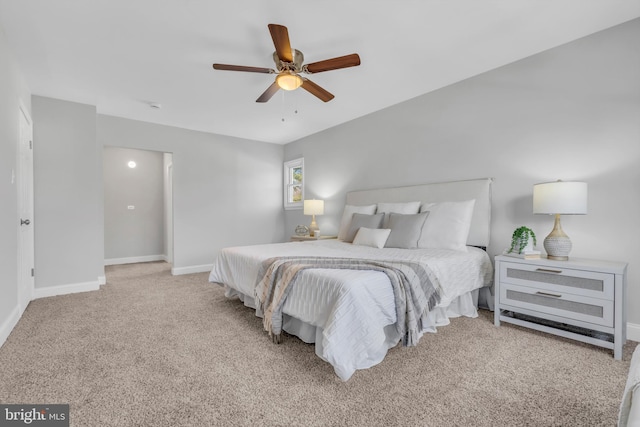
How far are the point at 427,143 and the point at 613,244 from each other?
2.02m

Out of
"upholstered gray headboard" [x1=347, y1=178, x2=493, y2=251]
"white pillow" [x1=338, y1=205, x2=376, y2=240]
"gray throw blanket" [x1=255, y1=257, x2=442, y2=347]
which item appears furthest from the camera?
"white pillow" [x1=338, y1=205, x2=376, y2=240]

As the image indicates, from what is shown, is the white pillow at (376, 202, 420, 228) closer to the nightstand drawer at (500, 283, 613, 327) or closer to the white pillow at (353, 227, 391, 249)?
the white pillow at (353, 227, 391, 249)

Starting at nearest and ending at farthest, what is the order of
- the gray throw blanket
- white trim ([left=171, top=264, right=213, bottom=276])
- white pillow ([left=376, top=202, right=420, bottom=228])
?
the gray throw blanket → white pillow ([left=376, top=202, right=420, bottom=228]) → white trim ([left=171, top=264, right=213, bottom=276])

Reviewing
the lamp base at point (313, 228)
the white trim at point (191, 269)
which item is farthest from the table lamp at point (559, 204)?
the white trim at point (191, 269)

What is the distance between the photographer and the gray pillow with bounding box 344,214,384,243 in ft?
11.9

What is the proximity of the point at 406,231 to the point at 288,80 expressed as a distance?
1930mm

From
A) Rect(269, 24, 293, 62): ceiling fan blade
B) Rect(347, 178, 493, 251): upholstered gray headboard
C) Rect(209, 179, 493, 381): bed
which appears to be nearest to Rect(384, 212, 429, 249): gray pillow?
Rect(209, 179, 493, 381): bed

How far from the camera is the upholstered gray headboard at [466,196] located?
3.13 meters

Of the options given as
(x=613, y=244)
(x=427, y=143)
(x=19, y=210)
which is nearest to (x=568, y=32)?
(x=427, y=143)

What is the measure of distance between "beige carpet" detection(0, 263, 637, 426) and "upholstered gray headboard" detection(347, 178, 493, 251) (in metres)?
0.94

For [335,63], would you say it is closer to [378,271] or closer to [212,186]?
[378,271]

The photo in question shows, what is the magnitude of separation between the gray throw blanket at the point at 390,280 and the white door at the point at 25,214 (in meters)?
2.52

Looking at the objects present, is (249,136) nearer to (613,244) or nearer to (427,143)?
(427,143)

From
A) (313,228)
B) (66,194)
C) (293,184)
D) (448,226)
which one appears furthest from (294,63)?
(293,184)
